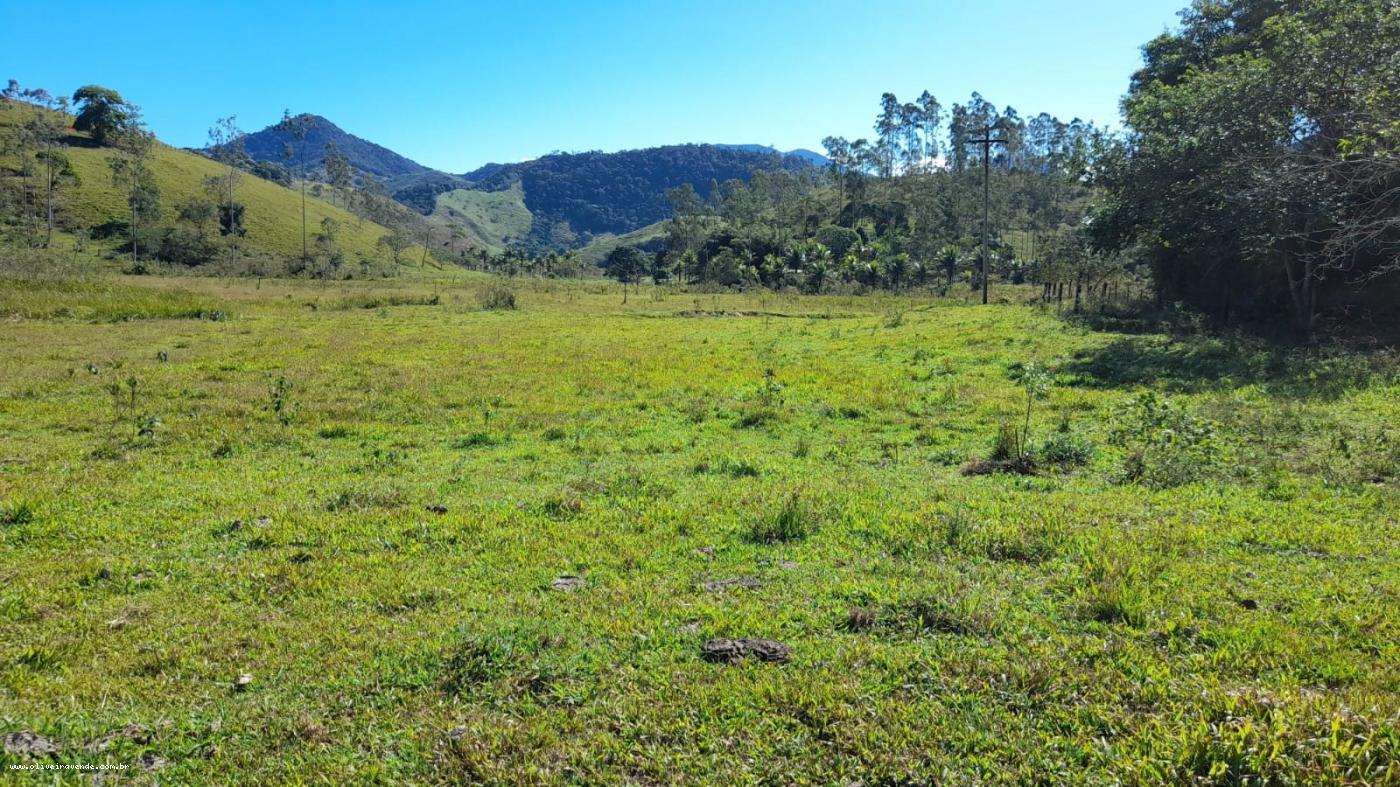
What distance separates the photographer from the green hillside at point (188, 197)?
93375mm

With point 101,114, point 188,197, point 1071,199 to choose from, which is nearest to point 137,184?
point 188,197

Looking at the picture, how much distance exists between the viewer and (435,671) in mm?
4645

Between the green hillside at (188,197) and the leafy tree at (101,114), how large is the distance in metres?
2.13

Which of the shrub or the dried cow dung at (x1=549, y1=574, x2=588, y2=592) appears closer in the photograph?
the dried cow dung at (x1=549, y1=574, x2=588, y2=592)

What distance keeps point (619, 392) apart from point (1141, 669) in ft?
43.9

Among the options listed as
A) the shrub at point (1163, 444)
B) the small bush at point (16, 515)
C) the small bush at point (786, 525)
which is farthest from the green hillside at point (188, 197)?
the shrub at point (1163, 444)

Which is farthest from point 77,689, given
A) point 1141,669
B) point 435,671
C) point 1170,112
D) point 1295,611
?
point 1170,112

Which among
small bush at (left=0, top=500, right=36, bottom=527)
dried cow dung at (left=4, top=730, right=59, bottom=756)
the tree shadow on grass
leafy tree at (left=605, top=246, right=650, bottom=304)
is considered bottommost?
dried cow dung at (left=4, top=730, right=59, bottom=756)

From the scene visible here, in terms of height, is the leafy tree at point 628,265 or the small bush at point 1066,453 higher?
the leafy tree at point 628,265

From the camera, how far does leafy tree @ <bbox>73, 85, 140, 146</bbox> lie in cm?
12031

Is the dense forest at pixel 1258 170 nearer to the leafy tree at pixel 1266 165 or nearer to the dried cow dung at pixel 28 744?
the leafy tree at pixel 1266 165

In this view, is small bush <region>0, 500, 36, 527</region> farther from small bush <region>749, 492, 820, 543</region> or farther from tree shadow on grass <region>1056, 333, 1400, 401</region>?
tree shadow on grass <region>1056, 333, 1400, 401</region>

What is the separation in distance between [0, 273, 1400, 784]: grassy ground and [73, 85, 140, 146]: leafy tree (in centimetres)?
14746

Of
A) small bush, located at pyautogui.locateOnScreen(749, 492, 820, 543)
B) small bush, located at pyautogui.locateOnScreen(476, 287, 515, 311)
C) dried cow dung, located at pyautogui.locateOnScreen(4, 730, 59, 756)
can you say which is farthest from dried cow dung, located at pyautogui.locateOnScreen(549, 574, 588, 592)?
small bush, located at pyautogui.locateOnScreen(476, 287, 515, 311)
